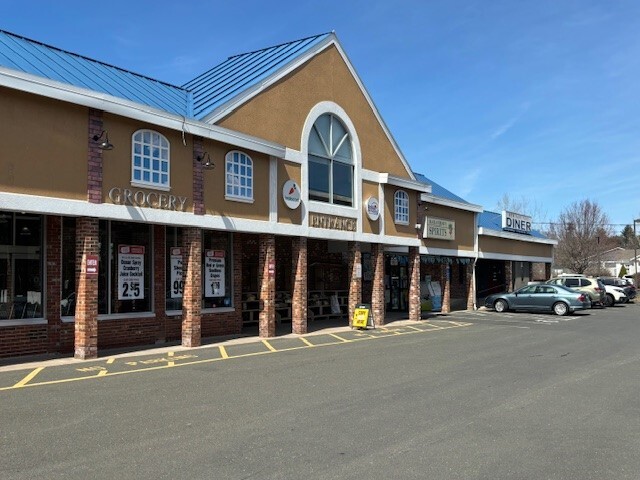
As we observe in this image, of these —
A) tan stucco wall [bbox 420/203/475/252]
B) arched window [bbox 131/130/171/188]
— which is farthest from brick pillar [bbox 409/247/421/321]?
arched window [bbox 131/130/171/188]

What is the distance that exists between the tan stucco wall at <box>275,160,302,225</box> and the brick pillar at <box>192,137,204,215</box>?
2757mm

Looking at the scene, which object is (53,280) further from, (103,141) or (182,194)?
(182,194)

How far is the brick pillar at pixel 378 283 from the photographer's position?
20594 millimetres

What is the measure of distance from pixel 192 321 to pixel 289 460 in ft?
29.0

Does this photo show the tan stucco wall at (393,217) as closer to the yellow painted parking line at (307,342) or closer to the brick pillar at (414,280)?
the brick pillar at (414,280)

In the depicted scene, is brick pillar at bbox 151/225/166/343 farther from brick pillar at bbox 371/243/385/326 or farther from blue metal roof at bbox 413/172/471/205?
blue metal roof at bbox 413/172/471/205

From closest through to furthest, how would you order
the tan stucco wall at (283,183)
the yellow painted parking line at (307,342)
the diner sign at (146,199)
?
the diner sign at (146,199) → the yellow painted parking line at (307,342) → the tan stucco wall at (283,183)

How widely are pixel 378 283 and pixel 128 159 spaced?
10835 millimetres

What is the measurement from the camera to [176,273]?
15.3m

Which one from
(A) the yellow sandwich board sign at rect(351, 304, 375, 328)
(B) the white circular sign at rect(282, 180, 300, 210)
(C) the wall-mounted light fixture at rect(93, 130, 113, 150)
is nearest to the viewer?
(C) the wall-mounted light fixture at rect(93, 130, 113, 150)

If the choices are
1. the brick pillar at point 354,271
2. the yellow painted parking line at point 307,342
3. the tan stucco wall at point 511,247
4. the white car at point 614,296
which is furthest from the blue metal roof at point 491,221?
the yellow painted parking line at point 307,342

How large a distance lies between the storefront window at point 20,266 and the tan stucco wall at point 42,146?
1.84 m

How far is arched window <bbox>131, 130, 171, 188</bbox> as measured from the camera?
41.5 ft

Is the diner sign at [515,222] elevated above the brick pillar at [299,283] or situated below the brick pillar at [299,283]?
above
